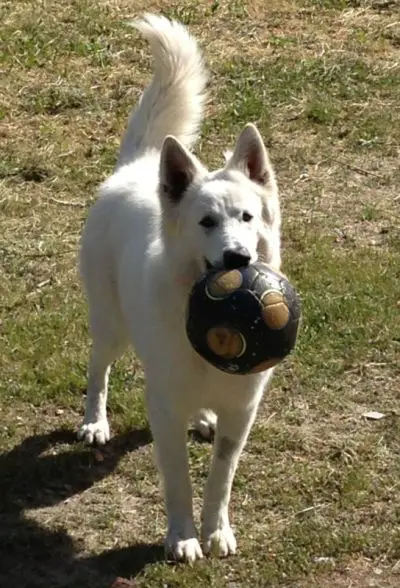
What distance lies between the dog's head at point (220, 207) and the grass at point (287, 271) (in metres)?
1.22

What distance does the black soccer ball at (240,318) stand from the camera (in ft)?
14.5

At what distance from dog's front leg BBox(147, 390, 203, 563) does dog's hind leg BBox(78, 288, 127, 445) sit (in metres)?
0.93

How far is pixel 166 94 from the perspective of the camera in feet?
20.1

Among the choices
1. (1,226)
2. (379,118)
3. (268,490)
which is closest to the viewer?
(268,490)

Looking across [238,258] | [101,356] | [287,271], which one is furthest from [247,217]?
[287,271]

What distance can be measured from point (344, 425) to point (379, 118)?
431 cm

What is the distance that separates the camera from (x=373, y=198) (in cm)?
860

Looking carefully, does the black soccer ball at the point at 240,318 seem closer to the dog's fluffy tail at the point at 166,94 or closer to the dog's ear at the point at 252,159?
the dog's ear at the point at 252,159

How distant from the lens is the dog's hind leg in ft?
19.2

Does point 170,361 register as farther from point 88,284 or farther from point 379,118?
point 379,118

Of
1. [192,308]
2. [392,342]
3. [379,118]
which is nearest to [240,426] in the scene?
[192,308]

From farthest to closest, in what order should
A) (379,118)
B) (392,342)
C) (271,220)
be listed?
1. (379,118)
2. (392,342)
3. (271,220)

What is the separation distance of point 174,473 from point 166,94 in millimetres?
2105

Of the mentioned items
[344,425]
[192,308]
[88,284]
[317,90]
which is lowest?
[317,90]
